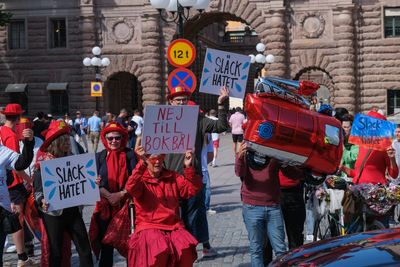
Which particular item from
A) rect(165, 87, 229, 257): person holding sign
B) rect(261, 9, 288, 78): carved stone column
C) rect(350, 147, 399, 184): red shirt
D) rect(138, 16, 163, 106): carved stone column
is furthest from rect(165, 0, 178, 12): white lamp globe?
rect(138, 16, 163, 106): carved stone column

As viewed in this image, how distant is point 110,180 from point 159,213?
49.8 inches

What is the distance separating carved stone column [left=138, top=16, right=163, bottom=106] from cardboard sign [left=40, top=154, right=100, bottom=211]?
99.8 ft

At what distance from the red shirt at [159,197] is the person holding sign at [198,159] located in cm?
125

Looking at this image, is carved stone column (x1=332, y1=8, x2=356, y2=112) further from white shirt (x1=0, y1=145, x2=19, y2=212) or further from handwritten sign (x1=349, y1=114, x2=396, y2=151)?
white shirt (x1=0, y1=145, x2=19, y2=212)

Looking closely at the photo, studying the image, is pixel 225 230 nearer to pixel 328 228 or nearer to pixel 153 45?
pixel 328 228

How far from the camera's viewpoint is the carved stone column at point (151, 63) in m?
37.9

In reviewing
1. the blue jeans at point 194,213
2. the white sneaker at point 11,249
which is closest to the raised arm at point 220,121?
the blue jeans at point 194,213

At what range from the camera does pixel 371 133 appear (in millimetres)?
8648

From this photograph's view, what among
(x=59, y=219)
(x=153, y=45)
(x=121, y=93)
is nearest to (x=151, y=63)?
(x=153, y=45)

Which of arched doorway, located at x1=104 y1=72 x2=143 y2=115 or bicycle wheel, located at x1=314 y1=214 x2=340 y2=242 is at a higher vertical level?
arched doorway, located at x1=104 y1=72 x2=143 y2=115

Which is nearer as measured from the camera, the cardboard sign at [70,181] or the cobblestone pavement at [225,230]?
the cardboard sign at [70,181]

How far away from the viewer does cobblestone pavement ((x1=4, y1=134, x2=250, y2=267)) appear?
31.1ft

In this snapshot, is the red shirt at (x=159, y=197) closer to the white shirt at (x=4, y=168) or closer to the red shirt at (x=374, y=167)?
the white shirt at (x=4, y=168)

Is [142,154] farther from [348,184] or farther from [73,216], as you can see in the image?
[348,184]
